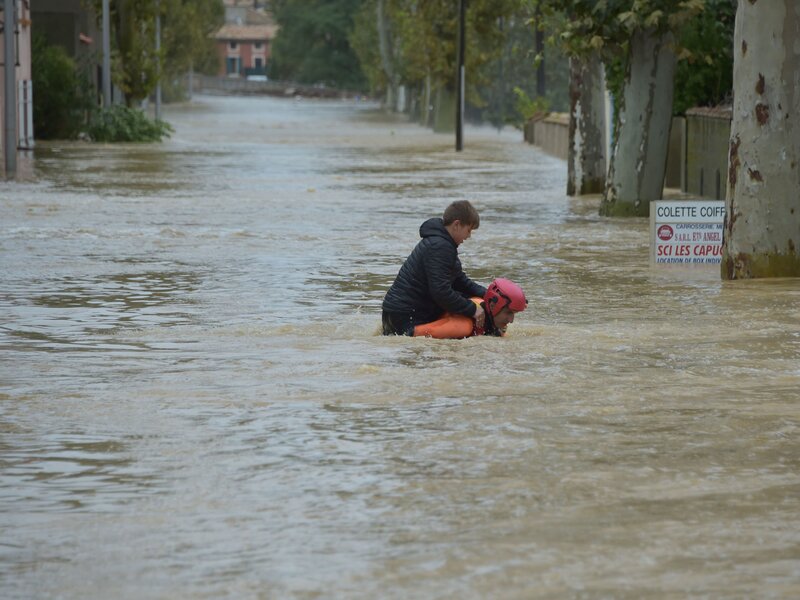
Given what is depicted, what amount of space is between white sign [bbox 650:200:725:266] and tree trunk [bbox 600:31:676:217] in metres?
6.61

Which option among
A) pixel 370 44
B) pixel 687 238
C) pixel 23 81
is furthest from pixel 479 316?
pixel 370 44

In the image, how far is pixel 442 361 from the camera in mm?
11258

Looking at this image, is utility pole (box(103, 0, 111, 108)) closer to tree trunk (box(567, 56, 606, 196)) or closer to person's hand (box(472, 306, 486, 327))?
tree trunk (box(567, 56, 606, 196))

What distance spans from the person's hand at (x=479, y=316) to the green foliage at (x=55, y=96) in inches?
1681

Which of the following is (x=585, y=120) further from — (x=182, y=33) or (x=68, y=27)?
(x=182, y=33)

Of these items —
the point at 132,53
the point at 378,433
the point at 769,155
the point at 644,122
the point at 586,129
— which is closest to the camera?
the point at 378,433

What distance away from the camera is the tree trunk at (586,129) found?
29.2 meters

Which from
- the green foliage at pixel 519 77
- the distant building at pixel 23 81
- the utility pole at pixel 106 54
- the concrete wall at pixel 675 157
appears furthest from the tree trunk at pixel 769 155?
the green foliage at pixel 519 77

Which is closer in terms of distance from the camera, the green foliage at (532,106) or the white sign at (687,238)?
the white sign at (687,238)

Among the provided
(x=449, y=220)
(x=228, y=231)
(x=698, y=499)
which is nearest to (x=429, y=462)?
(x=698, y=499)

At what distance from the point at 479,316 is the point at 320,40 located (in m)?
126

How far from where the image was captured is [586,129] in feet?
96.4

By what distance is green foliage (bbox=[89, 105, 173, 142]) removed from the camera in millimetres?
53688

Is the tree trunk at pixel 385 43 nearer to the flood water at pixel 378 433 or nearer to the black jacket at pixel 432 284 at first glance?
the flood water at pixel 378 433
